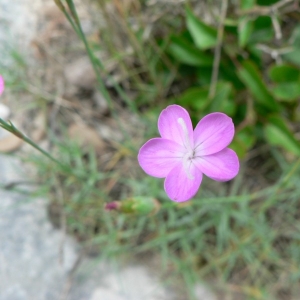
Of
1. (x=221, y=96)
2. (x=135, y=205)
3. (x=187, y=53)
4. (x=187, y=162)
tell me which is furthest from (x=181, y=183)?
(x=187, y=53)

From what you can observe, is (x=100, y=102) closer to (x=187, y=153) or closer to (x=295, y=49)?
(x=295, y=49)

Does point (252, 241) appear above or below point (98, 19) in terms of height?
below

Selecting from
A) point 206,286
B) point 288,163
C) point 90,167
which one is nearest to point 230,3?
point 288,163

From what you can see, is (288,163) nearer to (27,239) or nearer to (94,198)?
(94,198)

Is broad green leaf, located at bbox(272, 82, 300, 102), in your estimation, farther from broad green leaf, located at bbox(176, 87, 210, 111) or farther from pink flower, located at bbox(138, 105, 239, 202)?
pink flower, located at bbox(138, 105, 239, 202)

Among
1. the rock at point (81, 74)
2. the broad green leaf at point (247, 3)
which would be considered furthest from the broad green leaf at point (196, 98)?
the rock at point (81, 74)

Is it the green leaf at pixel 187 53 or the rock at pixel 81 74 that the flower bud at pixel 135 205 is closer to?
the green leaf at pixel 187 53
